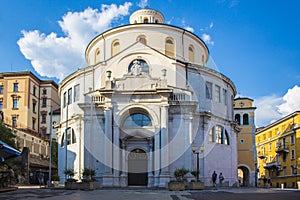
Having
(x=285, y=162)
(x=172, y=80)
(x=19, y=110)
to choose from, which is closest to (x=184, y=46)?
(x=172, y=80)

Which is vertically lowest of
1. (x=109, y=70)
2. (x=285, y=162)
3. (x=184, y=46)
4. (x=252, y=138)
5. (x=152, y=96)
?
(x=285, y=162)

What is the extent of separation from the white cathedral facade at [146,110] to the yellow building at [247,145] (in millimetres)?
8622

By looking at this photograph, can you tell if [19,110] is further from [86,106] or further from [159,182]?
[159,182]

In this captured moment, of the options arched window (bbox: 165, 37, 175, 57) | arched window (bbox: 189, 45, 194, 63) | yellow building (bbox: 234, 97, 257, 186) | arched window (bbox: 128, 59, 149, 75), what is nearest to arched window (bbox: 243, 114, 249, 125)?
yellow building (bbox: 234, 97, 257, 186)

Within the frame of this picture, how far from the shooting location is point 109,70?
37688mm

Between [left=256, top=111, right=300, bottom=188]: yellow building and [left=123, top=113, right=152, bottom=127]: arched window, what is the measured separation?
2850 centimetres

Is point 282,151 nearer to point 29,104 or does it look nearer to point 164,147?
point 164,147

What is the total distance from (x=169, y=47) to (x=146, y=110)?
10195 mm

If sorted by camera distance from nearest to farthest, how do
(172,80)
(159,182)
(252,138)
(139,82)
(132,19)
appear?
(159,182) < (139,82) < (172,80) < (132,19) < (252,138)

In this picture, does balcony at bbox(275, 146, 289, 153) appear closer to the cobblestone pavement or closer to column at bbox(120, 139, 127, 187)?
column at bbox(120, 139, 127, 187)

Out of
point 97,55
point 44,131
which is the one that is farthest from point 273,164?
point 44,131

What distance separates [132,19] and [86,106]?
51.4 feet

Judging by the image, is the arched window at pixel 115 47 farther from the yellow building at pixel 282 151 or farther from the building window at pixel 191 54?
the yellow building at pixel 282 151

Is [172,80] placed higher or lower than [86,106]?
higher
